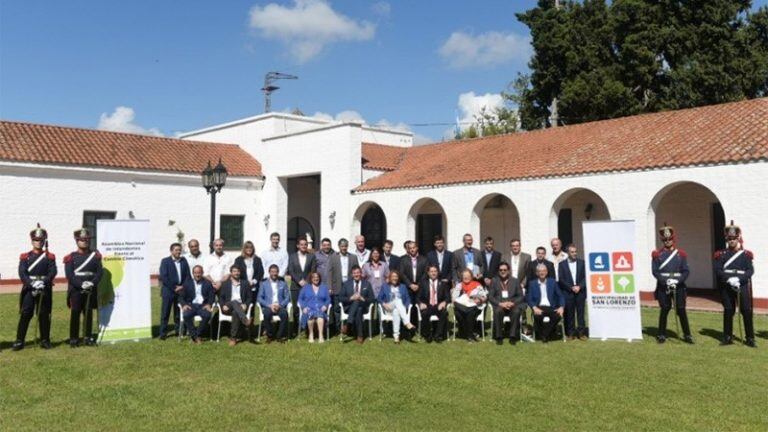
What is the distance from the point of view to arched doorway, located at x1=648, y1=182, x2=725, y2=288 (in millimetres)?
16406

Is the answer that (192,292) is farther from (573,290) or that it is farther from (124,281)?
(573,290)

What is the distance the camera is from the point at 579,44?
28.4 metres

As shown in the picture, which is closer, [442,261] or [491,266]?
[442,261]

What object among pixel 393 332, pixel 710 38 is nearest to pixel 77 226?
pixel 393 332

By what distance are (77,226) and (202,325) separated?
12280 millimetres

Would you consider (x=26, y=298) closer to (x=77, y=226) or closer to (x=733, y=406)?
(x=733, y=406)

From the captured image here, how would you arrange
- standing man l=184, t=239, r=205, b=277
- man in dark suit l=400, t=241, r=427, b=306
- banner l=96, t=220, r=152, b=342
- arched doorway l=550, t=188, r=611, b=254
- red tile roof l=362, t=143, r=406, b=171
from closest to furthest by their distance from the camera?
banner l=96, t=220, r=152, b=342, standing man l=184, t=239, r=205, b=277, man in dark suit l=400, t=241, r=427, b=306, arched doorway l=550, t=188, r=611, b=254, red tile roof l=362, t=143, r=406, b=171

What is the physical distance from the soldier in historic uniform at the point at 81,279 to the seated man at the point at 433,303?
491cm

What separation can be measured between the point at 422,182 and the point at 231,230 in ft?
25.6

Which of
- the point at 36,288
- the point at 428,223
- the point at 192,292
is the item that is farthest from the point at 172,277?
the point at 428,223

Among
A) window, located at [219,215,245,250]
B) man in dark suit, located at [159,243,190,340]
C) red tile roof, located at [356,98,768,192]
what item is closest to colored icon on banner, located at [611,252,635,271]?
red tile roof, located at [356,98,768,192]

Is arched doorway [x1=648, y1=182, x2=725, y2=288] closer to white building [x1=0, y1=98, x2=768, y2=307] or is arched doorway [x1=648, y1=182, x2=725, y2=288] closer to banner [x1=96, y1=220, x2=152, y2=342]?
white building [x1=0, y1=98, x2=768, y2=307]

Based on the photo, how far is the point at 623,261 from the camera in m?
10.0

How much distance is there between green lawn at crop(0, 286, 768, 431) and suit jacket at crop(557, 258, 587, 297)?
0.94 m
